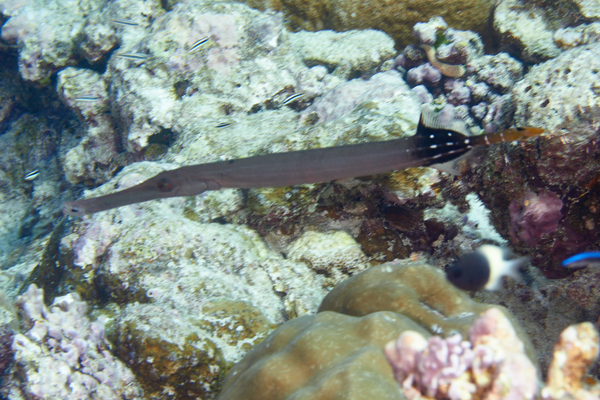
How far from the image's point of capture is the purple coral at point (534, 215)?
133 inches

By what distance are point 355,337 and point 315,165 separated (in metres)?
1.76

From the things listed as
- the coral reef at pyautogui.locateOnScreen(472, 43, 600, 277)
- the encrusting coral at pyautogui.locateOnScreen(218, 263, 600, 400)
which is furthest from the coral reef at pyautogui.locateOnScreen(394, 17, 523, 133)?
the encrusting coral at pyautogui.locateOnScreen(218, 263, 600, 400)

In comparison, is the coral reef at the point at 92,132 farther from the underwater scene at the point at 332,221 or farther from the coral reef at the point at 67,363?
the coral reef at the point at 67,363

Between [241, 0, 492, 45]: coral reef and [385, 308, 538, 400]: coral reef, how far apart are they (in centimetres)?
684

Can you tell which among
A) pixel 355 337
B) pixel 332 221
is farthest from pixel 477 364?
pixel 332 221

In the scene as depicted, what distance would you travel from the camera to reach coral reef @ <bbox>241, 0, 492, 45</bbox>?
22.5ft

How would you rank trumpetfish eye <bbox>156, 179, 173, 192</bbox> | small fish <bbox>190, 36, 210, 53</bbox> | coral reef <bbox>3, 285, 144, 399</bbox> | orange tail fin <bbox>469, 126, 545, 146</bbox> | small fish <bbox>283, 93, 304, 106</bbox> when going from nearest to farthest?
orange tail fin <bbox>469, 126, 545, 146</bbox> < coral reef <bbox>3, 285, 144, 399</bbox> < trumpetfish eye <bbox>156, 179, 173, 192</bbox> < small fish <bbox>283, 93, 304, 106</bbox> < small fish <bbox>190, 36, 210, 53</bbox>

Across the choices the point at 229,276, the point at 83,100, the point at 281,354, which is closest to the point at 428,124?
the point at 281,354

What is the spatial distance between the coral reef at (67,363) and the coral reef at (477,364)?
2582 millimetres

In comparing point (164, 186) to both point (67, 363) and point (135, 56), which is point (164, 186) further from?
point (135, 56)

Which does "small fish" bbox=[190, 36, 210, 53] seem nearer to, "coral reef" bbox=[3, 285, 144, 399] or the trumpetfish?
the trumpetfish

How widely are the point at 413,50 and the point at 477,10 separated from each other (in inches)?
53.9

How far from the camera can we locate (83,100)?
7461mm

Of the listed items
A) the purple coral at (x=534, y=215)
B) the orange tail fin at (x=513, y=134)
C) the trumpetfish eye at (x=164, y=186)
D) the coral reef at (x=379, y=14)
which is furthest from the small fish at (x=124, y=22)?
the purple coral at (x=534, y=215)
